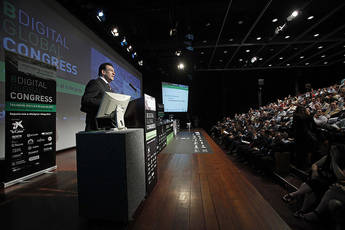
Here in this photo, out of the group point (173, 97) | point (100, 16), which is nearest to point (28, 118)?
point (100, 16)

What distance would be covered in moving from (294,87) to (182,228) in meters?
13.4

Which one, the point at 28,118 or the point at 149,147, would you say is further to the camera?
the point at 28,118

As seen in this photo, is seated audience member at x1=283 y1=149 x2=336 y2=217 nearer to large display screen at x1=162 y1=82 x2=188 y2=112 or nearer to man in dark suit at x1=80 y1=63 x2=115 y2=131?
man in dark suit at x1=80 y1=63 x2=115 y2=131

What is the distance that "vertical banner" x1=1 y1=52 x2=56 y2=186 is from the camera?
2232 millimetres

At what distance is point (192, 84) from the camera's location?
11.4 m

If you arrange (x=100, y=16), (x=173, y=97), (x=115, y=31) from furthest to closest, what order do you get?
(x=173, y=97), (x=115, y=31), (x=100, y=16)

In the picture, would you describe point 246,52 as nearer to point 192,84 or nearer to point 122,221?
point 192,84

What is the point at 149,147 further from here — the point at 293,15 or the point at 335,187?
the point at 293,15

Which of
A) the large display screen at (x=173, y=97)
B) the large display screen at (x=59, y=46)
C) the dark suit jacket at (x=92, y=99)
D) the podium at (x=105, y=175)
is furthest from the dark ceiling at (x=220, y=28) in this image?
the podium at (x=105, y=175)

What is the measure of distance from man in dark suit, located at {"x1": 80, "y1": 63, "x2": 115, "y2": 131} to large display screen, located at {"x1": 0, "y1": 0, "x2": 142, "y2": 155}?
212 cm

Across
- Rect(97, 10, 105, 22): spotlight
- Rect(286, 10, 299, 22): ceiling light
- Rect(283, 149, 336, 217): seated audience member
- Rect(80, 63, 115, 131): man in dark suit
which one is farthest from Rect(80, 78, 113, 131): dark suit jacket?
Rect(286, 10, 299, 22): ceiling light

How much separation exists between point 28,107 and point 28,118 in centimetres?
18

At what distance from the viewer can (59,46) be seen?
4012mm

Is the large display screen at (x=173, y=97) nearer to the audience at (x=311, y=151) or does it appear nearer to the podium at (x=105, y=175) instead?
the audience at (x=311, y=151)
